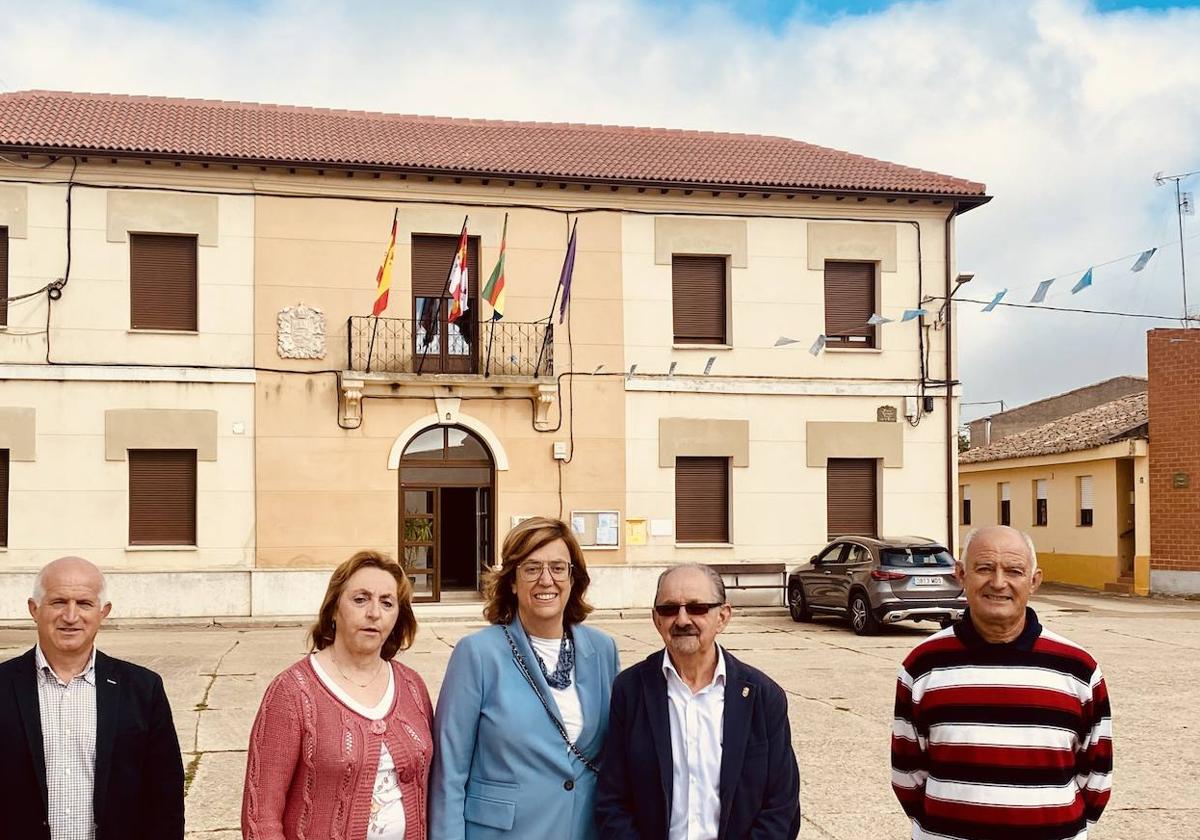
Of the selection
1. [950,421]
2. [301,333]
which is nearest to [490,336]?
[301,333]

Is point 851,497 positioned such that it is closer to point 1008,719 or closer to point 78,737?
point 1008,719

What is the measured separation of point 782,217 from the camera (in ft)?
74.0

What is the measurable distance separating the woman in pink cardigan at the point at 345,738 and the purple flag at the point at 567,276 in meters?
17.0

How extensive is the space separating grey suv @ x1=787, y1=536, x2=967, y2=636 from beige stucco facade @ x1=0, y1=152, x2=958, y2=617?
3.84m

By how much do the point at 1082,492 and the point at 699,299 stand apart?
11.8 metres

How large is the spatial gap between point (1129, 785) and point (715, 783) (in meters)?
5.26

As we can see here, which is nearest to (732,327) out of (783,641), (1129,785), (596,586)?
(596,586)

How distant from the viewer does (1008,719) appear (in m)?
3.55

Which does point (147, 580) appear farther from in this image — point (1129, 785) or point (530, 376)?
point (1129, 785)

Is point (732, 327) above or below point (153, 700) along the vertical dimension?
above

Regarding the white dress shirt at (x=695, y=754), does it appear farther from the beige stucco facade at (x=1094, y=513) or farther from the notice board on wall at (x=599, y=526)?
the beige stucco facade at (x=1094, y=513)

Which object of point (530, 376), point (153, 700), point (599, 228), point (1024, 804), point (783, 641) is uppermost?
point (599, 228)

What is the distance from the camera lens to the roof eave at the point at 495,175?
782 inches

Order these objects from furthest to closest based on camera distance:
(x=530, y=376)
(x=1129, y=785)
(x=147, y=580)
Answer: (x=530, y=376)
(x=147, y=580)
(x=1129, y=785)
